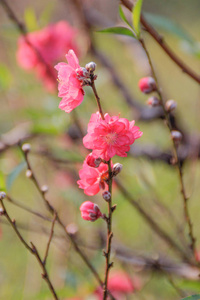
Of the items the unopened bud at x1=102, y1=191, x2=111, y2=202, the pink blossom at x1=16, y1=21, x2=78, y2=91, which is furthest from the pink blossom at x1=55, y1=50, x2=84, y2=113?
the pink blossom at x1=16, y1=21, x2=78, y2=91

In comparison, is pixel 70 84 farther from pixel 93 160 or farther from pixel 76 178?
pixel 76 178

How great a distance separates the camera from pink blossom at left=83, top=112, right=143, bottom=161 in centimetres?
47

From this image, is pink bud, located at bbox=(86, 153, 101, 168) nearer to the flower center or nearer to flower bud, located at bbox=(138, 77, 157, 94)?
the flower center

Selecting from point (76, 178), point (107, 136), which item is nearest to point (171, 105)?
point (107, 136)

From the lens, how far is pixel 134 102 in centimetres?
145

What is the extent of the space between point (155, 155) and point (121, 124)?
779mm

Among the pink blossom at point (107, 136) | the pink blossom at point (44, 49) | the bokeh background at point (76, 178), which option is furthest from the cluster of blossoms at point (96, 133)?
the pink blossom at point (44, 49)

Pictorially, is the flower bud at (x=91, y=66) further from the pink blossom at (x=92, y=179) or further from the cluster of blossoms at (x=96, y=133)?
the pink blossom at (x=92, y=179)

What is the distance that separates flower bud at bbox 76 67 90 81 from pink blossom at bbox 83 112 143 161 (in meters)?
0.05

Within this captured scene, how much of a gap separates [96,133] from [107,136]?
1 cm

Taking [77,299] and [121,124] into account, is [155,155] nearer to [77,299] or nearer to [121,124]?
[77,299]

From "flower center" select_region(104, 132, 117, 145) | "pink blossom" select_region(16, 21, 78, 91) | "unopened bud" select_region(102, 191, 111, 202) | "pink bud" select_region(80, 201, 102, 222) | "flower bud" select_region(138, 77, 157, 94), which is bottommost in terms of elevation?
"unopened bud" select_region(102, 191, 111, 202)

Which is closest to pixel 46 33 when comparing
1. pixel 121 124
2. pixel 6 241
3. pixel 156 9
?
pixel 121 124

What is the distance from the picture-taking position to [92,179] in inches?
20.5
